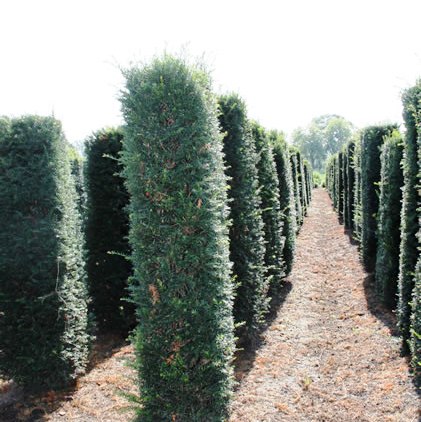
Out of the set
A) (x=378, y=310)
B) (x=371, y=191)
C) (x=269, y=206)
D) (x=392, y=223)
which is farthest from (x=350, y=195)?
(x=378, y=310)

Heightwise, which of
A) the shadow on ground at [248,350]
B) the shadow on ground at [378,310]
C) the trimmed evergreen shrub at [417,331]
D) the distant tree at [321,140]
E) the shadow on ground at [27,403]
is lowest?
the shadow on ground at [27,403]

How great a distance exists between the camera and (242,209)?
6.32 metres

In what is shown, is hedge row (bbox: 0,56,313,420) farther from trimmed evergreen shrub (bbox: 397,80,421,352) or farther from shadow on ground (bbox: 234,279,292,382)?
trimmed evergreen shrub (bbox: 397,80,421,352)

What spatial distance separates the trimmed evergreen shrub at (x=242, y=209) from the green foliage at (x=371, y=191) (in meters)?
4.54

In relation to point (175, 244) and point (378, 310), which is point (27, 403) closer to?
point (175, 244)

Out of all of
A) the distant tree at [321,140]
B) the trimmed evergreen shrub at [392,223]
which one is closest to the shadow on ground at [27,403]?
the trimmed evergreen shrub at [392,223]

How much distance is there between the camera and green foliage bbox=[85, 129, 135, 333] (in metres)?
7.03

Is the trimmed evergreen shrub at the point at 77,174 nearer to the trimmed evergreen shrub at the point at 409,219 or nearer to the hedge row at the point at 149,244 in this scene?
the hedge row at the point at 149,244

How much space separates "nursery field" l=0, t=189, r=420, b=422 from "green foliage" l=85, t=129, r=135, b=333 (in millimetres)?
713

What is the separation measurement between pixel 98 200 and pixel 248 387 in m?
3.94

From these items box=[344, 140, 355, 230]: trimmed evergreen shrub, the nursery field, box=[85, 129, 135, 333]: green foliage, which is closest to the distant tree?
box=[344, 140, 355, 230]: trimmed evergreen shrub

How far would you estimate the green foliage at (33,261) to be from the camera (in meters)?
5.01

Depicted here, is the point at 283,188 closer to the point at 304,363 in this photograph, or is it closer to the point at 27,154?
the point at 304,363

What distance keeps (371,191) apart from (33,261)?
7.95m
